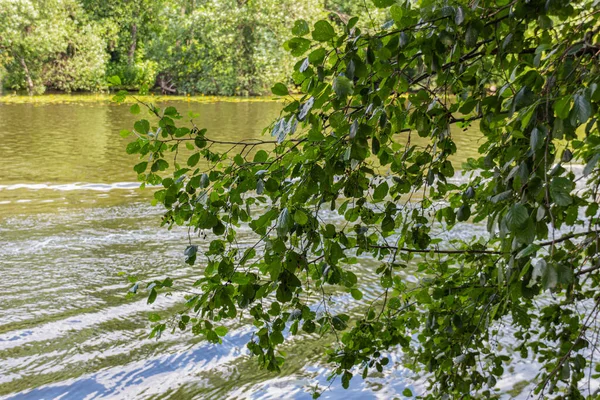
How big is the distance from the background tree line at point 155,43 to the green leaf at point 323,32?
24967 mm

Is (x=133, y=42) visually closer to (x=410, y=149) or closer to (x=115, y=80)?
(x=115, y=80)

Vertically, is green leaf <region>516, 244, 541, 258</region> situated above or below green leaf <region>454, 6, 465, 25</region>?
below

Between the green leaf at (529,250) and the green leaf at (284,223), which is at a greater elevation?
the green leaf at (529,250)

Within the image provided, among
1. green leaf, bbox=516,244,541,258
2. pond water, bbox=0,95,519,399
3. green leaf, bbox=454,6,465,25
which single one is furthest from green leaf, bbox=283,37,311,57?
pond water, bbox=0,95,519,399

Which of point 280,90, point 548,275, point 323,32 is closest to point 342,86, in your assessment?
point 323,32

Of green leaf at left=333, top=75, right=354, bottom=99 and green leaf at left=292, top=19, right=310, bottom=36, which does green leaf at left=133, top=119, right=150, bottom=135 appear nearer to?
green leaf at left=292, top=19, right=310, bottom=36

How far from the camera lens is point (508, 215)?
109 centimetres

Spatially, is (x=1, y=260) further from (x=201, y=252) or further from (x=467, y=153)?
(x=467, y=153)

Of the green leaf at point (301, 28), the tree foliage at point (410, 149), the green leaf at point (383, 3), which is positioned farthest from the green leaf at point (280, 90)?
the green leaf at point (383, 3)

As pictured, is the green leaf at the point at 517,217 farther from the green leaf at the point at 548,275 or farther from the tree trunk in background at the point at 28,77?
the tree trunk in background at the point at 28,77

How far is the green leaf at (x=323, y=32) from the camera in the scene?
1.39 meters

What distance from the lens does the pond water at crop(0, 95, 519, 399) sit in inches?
173

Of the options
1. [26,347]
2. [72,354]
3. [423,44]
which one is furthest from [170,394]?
[423,44]

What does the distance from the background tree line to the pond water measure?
52.2 feet
